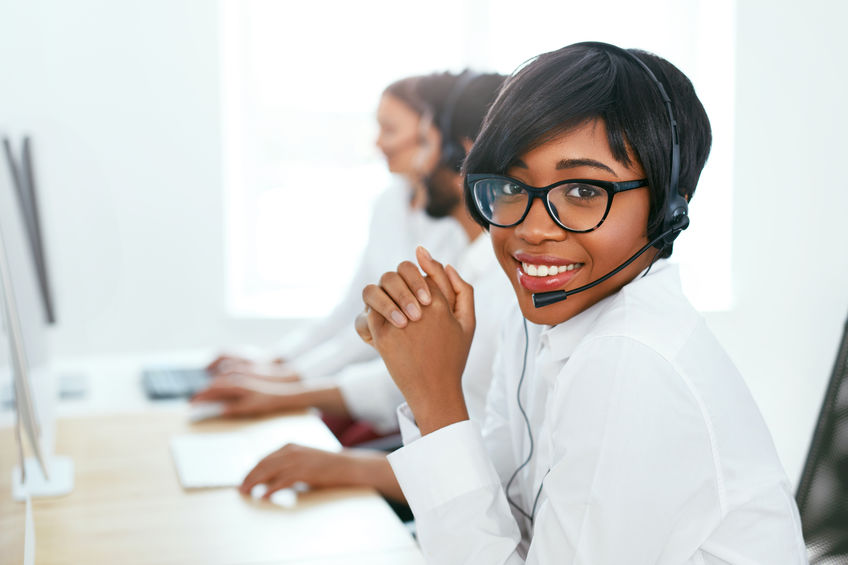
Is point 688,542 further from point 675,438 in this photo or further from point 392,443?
point 392,443

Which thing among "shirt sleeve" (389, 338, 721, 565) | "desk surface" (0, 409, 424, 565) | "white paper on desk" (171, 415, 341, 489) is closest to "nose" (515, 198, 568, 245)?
"shirt sleeve" (389, 338, 721, 565)

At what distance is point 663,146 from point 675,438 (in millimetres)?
286

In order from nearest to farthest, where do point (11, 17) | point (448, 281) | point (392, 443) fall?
1. point (448, 281)
2. point (392, 443)
3. point (11, 17)

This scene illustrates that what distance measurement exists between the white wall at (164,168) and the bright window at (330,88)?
0.63 ft

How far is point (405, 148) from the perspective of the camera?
2.15 m

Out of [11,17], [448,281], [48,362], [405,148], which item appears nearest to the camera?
[448,281]

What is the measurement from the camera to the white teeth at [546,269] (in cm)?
88

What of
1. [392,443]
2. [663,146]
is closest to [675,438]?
[663,146]

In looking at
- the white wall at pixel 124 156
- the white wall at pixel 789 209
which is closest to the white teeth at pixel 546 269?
the white wall at pixel 789 209

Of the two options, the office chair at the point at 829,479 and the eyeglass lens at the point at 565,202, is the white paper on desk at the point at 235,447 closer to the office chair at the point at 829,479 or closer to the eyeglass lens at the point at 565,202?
the eyeglass lens at the point at 565,202

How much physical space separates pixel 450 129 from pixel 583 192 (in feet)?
3.26

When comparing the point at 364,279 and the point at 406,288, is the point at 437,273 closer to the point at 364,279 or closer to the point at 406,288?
the point at 406,288

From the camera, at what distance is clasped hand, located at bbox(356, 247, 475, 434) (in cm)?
91

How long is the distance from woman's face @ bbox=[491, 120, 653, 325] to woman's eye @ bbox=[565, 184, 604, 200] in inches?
0.4
